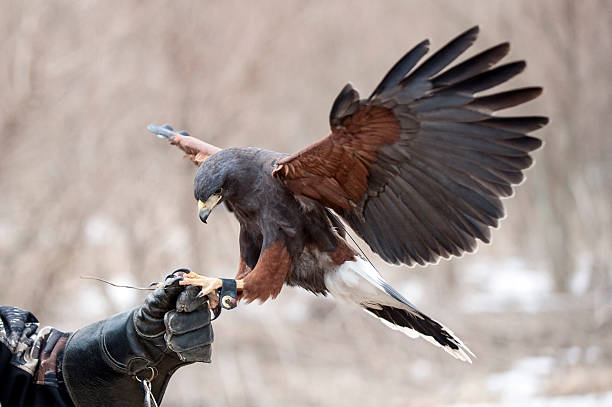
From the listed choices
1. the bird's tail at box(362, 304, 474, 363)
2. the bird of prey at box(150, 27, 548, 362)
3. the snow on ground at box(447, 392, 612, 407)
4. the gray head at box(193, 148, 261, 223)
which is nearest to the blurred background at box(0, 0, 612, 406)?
the snow on ground at box(447, 392, 612, 407)

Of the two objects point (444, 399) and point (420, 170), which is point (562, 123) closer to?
point (444, 399)

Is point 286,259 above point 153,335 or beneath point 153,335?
above

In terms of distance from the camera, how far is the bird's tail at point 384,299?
3.37 m

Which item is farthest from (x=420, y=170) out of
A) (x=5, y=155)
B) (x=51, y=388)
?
(x=5, y=155)

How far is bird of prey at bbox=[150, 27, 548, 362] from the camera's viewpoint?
272 cm

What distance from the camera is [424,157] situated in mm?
2994

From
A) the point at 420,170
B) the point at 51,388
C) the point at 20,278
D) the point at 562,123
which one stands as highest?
the point at 562,123

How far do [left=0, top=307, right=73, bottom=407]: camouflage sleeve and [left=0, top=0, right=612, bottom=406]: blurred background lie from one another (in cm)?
454

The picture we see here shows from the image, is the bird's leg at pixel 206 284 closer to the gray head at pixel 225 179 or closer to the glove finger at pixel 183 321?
the glove finger at pixel 183 321

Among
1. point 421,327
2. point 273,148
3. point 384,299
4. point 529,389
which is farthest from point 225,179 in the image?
point 529,389

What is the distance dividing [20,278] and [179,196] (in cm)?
214

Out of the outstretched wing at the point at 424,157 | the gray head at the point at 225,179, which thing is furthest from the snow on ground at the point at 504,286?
the gray head at the point at 225,179

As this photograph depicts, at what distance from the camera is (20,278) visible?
696 centimetres

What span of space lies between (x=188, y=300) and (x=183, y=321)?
0.08 meters
